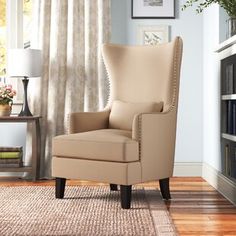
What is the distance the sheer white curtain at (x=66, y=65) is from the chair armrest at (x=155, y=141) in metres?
1.43

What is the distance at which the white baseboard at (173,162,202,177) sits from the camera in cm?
541

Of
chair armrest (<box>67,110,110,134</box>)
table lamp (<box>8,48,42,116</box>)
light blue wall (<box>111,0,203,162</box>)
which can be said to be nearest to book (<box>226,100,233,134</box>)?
chair armrest (<box>67,110,110,134</box>)

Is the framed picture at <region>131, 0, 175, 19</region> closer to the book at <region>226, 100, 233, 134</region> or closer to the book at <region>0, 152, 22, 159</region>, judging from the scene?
the book at <region>226, 100, 233, 134</region>

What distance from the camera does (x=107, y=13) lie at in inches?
209

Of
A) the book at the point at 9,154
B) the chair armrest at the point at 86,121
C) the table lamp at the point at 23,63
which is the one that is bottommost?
the book at the point at 9,154

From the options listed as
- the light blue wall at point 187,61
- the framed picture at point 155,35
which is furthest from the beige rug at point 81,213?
the framed picture at point 155,35

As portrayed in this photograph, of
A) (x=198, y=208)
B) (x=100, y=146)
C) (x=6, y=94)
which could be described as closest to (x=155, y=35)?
(x=6, y=94)

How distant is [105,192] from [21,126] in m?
1.45

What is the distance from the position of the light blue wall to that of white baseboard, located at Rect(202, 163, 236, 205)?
27 cm

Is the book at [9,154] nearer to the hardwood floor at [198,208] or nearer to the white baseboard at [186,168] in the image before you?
the hardwood floor at [198,208]

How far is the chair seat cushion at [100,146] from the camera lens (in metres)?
3.62

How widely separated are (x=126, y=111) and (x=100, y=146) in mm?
594

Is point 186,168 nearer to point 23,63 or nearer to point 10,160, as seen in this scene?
point 10,160

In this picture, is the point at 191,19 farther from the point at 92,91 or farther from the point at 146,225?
the point at 146,225
